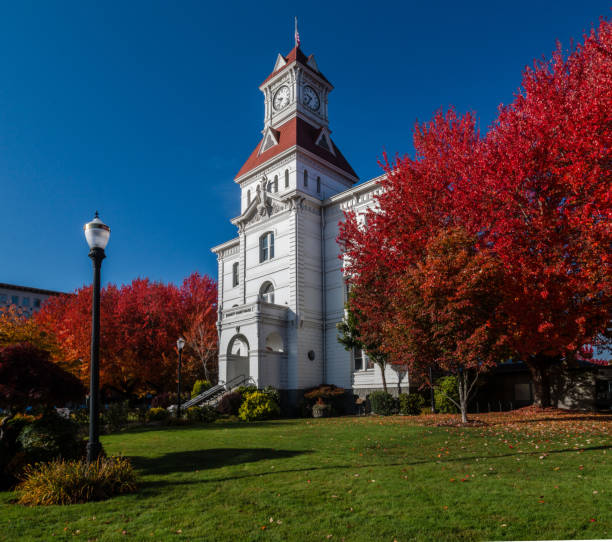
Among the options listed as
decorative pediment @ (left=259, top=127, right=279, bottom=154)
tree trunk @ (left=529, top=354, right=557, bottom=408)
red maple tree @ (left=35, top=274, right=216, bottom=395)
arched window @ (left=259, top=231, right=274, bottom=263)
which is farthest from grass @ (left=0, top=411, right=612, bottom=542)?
decorative pediment @ (left=259, top=127, right=279, bottom=154)

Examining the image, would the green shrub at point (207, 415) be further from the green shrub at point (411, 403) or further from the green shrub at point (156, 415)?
the green shrub at point (411, 403)

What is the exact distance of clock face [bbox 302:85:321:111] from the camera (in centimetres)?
3888

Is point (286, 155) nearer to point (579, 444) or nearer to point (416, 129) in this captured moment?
point (416, 129)

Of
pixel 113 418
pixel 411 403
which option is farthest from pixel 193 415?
pixel 411 403

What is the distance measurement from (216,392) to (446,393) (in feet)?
48.6

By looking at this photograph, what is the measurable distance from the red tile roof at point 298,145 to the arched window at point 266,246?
20.2 ft

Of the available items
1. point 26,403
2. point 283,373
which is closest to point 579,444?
point 26,403

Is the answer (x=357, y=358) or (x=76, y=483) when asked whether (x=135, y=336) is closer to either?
(x=357, y=358)

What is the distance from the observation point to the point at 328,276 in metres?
32.3

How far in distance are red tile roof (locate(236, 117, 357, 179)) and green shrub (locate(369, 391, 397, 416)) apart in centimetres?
1854

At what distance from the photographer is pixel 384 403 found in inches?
998

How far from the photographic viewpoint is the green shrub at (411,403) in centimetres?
2484

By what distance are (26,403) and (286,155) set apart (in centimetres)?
2750

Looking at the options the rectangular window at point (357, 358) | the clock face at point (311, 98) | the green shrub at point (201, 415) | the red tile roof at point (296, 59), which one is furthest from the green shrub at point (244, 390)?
the red tile roof at point (296, 59)
